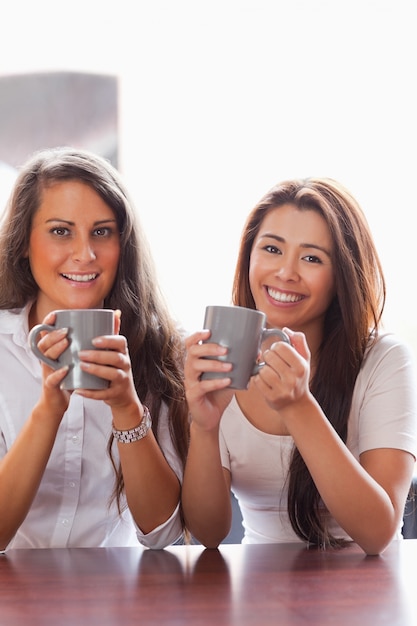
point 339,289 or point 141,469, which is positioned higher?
point 339,289

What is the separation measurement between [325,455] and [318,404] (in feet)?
0.53

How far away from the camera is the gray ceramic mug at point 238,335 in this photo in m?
1.16

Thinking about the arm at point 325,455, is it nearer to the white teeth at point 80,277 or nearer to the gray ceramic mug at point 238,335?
the gray ceramic mug at point 238,335

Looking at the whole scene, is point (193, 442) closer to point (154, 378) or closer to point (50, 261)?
point (154, 378)

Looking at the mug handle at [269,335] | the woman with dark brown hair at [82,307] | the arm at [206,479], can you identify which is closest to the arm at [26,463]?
the woman with dark brown hair at [82,307]

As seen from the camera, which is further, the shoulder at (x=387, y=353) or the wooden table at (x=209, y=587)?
the shoulder at (x=387, y=353)

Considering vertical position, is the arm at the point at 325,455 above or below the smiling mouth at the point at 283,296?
below

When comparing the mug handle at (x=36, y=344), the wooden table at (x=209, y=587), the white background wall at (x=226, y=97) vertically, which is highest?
the white background wall at (x=226, y=97)

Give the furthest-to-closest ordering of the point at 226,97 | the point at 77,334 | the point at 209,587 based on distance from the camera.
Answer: the point at 226,97
the point at 77,334
the point at 209,587

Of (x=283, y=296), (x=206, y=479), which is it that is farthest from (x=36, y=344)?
(x=283, y=296)

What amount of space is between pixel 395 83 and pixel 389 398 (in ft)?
7.41

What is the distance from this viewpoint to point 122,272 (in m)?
1.72

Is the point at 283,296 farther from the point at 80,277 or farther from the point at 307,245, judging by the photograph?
the point at 80,277

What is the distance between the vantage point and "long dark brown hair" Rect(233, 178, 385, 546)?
166 centimetres
